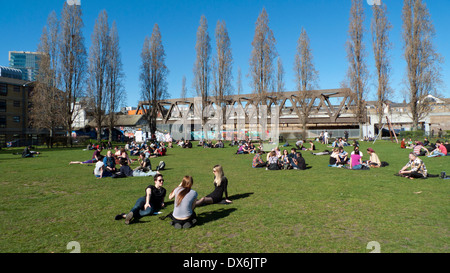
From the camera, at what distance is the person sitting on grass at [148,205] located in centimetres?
533

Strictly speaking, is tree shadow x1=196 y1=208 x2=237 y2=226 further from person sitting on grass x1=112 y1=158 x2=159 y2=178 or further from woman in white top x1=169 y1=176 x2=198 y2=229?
person sitting on grass x1=112 y1=158 x2=159 y2=178

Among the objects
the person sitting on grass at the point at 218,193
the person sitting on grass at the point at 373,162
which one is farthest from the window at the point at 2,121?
the person sitting on grass at the point at 373,162

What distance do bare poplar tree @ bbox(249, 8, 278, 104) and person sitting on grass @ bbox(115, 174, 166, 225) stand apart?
1300 inches

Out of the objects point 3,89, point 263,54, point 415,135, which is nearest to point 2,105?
point 3,89

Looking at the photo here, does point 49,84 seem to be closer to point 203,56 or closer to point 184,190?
point 203,56

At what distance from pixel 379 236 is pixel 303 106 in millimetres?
34632

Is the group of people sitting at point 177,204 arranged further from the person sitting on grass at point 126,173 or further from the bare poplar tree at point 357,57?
the bare poplar tree at point 357,57

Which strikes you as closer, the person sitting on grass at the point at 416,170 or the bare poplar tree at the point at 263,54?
the person sitting on grass at the point at 416,170

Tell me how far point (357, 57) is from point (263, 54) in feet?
42.9

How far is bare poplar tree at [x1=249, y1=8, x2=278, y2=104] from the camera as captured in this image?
1481 inches

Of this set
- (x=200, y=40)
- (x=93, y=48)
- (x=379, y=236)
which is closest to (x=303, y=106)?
(x=200, y=40)

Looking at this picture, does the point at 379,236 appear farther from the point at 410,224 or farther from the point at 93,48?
the point at 93,48

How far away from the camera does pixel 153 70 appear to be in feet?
142

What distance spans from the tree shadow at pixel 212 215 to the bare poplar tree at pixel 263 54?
3291 cm
